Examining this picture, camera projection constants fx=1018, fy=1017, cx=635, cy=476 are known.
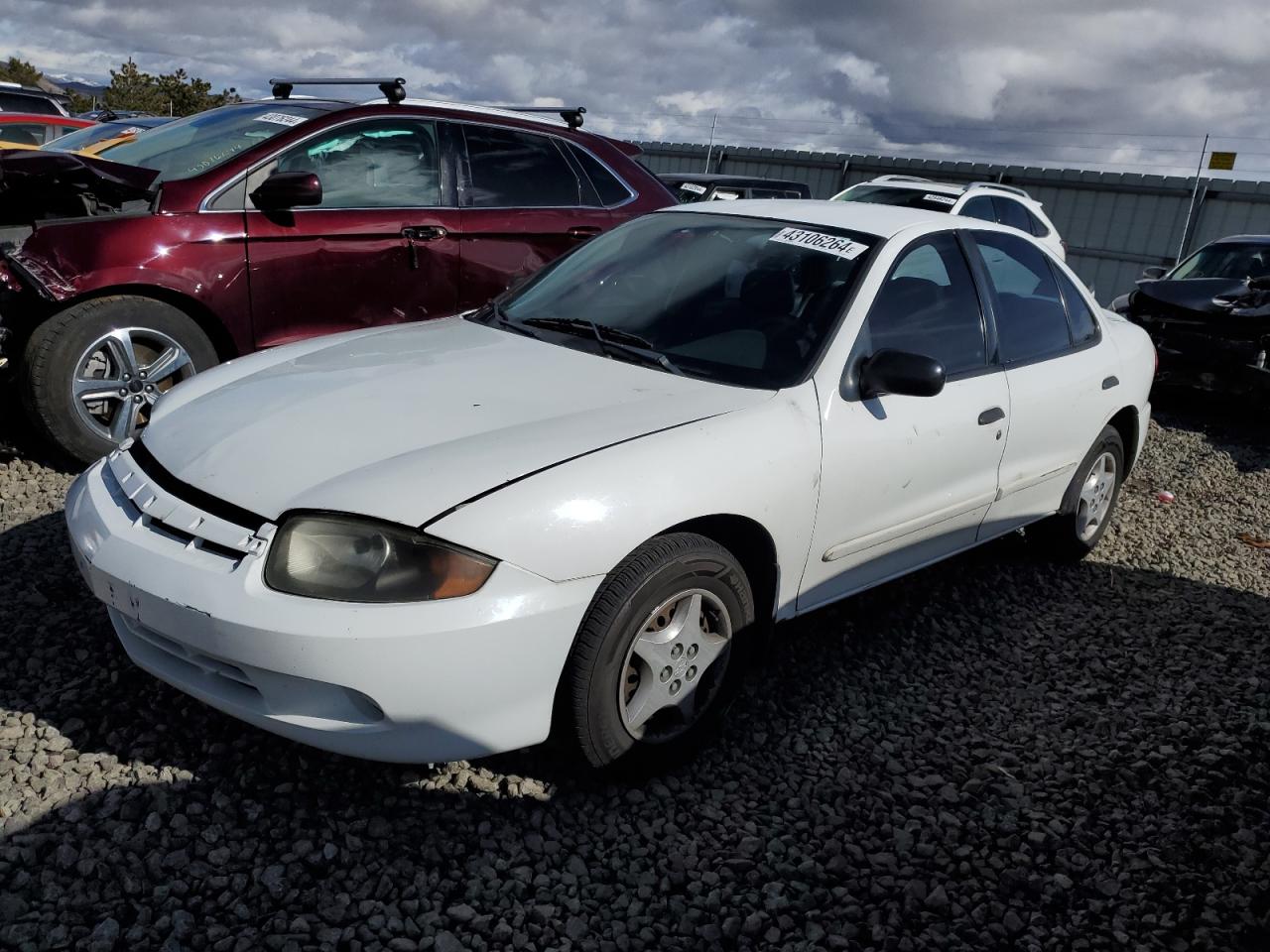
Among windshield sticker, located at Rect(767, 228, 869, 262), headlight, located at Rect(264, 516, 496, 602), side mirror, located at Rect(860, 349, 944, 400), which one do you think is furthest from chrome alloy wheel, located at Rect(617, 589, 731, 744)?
windshield sticker, located at Rect(767, 228, 869, 262)

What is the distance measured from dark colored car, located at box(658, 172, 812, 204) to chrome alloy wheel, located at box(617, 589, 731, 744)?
28.3 ft

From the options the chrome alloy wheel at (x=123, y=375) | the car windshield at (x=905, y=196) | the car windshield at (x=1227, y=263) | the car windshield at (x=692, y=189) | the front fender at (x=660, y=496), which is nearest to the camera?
the front fender at (x=660, y=496)

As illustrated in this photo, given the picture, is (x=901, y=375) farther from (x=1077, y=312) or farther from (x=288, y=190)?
(x=288, y=190)

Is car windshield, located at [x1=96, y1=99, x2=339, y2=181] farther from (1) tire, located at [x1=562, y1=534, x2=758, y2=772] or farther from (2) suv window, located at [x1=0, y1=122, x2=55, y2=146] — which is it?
(2) suv window, located at [x1=0, y1=122, x2=55, y2=146]

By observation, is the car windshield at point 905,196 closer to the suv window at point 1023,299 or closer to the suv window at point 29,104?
the suv window at point 1023,299

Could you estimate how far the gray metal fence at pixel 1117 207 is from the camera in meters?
16.4

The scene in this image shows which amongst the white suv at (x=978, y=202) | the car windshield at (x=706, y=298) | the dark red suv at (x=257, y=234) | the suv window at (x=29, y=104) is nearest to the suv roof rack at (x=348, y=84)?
the dark red suv at (x=257, y=234)

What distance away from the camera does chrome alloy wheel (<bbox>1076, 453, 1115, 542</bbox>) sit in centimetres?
464

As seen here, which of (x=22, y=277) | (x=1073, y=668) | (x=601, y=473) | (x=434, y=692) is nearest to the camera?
(x=434, y=692)

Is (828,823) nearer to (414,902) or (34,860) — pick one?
(414,902)

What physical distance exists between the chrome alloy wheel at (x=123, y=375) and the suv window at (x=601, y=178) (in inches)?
96.4

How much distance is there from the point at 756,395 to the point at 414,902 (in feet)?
5.29

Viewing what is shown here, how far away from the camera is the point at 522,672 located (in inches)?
92.9

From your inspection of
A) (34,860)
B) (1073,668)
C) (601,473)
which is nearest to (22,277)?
(34,860)
